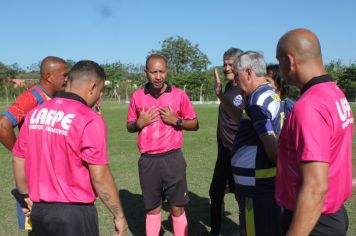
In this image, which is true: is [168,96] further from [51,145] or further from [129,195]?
[129,195]

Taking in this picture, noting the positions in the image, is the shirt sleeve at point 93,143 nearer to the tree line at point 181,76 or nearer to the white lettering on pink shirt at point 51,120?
the white lettering on pink shirt at point 51,120

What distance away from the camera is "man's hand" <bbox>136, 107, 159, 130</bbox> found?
208 inches

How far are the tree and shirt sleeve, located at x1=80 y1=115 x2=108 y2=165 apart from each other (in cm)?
8990

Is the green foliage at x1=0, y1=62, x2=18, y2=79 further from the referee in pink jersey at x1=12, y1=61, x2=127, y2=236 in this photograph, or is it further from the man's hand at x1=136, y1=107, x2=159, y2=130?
the referee in pink jersey at x1=12, y1=61, x2=127, y2=236

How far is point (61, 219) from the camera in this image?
3248 mm

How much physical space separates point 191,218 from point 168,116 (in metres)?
2.05

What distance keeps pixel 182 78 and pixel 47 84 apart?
6719 cm

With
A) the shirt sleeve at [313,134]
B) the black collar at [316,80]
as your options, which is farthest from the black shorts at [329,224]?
the black collar at [316,80]

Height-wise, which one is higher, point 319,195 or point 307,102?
point 307,102

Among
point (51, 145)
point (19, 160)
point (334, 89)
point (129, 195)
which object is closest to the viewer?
point (334, 89)

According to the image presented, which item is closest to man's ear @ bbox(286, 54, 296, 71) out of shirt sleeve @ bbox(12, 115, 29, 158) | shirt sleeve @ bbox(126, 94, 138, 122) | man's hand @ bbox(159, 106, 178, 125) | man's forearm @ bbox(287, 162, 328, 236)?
man's forearm @ bbox(287, 162, 328, 236)

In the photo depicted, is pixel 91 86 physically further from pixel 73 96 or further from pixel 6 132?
pixel 6 132

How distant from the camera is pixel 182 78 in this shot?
71500mm

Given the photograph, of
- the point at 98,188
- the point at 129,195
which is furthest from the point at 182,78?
the point at 98,188
